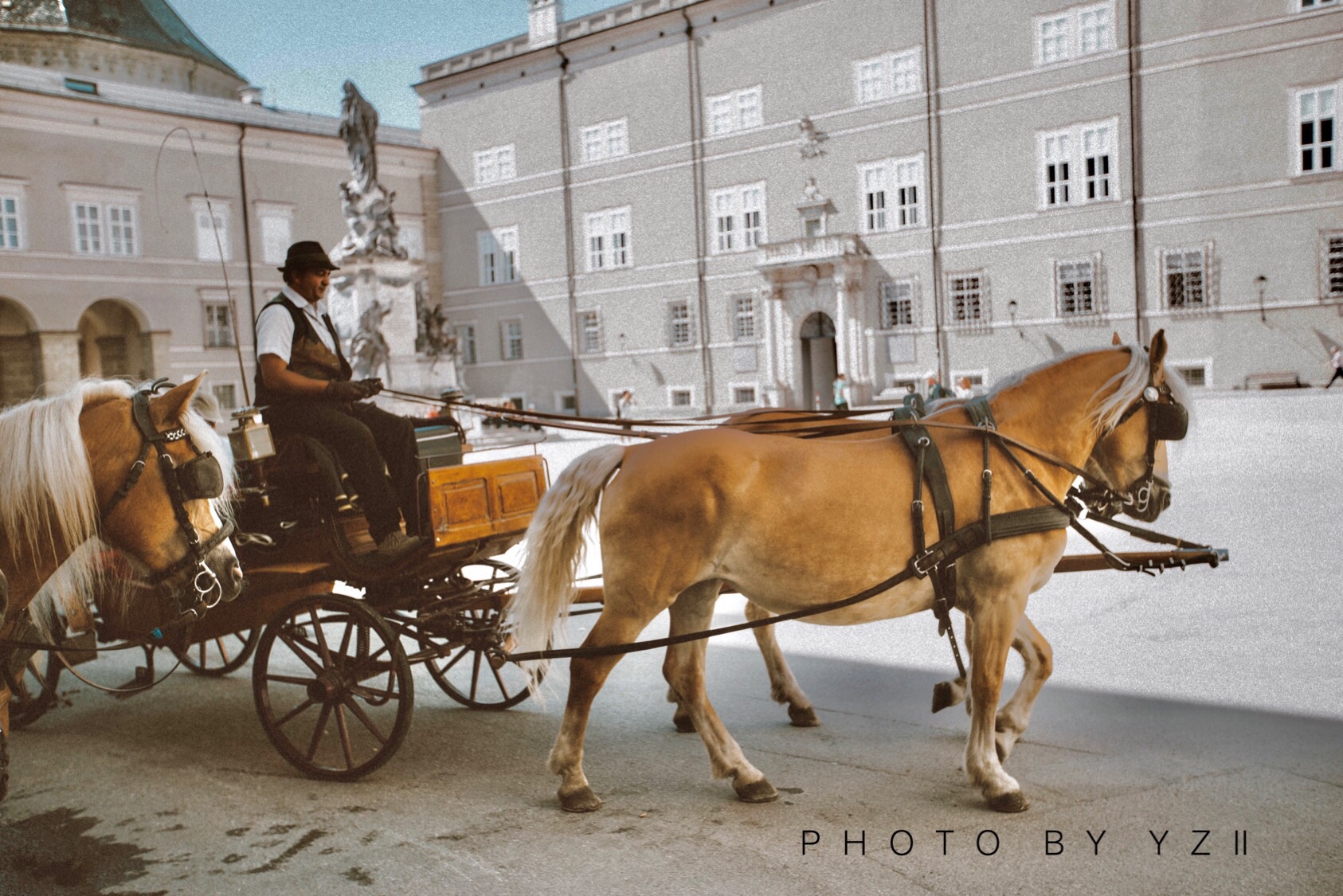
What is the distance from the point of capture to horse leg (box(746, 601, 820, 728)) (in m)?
4.46

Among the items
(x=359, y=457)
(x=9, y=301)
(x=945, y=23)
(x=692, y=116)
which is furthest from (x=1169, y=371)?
(x=9, y=301)

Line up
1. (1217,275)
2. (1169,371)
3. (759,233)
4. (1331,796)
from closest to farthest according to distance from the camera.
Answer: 1. (1331,796)
2. (1169,371)
3. (1217,275)
4. (759,233)

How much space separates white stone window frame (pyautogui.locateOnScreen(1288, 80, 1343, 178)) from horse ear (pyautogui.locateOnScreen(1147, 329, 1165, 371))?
2106 centimetres

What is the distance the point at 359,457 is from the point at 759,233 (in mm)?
24047

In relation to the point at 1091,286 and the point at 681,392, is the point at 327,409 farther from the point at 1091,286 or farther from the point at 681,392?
the point at 681,392

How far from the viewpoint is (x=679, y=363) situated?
93.7 ft

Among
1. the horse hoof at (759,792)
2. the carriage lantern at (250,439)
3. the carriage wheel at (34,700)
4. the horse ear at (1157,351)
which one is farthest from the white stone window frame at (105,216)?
the horse ear at (1157,351)

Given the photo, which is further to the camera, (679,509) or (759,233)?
(759,233)

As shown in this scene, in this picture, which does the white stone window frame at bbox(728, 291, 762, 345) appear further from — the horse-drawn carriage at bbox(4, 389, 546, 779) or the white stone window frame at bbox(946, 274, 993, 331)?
the horse-drawn carriage at bbox(4, 389, 546, 779)

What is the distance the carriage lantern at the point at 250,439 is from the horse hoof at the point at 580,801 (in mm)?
1742

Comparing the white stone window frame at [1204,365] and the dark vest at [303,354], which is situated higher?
the dark vest at [303,354]

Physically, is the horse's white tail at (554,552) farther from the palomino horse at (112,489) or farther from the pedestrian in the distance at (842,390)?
the pedestrian in the distance at (842,390)

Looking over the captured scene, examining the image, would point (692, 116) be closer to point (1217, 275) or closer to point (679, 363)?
point (679, 363)

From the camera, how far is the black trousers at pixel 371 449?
416 cm
